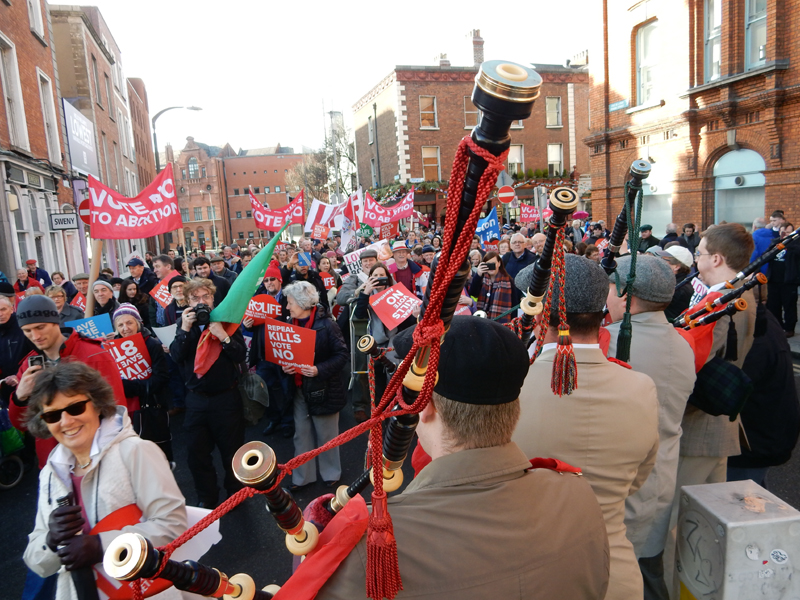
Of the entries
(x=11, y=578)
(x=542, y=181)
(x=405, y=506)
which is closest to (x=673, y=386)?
(x=405, y=506)

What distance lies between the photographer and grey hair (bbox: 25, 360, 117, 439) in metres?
2.48

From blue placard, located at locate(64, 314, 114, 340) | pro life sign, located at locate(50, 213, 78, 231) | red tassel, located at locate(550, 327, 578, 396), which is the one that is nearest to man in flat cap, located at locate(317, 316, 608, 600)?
red tassel, located at locate(550, 327, 578, 396)

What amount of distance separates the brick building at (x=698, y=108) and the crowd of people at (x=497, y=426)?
1076cm

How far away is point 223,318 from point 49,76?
17.2m

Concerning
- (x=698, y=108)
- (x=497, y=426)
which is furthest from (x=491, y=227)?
(x=497, y=426)

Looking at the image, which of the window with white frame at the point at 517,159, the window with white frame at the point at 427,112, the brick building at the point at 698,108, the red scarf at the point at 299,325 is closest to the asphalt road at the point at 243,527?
the red scarf at the point at 299,325

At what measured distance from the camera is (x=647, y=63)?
16219 millimetres

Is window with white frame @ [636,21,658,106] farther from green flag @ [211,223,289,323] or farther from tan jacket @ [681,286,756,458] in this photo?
green flag @ [211,223,289,323]

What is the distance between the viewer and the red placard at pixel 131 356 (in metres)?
4.71

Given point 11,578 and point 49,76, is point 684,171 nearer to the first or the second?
point 11,578

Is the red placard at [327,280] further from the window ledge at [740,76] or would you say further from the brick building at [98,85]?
the window ledge at [740,76]

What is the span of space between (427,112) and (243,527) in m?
31.3

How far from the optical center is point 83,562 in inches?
84.7

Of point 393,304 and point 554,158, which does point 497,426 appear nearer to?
point 393,304
